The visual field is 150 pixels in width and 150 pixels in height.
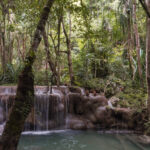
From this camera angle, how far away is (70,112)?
27.6 feet

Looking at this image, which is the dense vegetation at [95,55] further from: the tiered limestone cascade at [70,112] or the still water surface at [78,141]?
the still water surface at [78,141]

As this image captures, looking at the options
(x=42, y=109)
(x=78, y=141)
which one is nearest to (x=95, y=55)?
(x=42, y=109)

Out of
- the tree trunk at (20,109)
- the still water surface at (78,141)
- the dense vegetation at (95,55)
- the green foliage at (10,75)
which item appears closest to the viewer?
the tree trunk at (20,109)

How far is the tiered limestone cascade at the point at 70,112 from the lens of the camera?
24.8ft

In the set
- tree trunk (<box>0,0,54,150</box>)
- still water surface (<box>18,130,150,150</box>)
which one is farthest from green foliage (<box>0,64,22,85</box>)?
tree trunk (<box>0,0,54,150</box>)

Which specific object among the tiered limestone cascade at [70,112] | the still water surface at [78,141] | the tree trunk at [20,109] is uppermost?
the tree trunk at [20,109]

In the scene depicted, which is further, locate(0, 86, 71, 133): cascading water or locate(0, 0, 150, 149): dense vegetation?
locate(0, 0, 150, 149): dense vegetation

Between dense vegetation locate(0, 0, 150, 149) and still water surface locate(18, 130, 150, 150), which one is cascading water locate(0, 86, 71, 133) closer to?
still water surface locate(18, 130, 150, 150)

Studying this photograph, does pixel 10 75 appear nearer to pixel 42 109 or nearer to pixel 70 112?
pixel 42 109

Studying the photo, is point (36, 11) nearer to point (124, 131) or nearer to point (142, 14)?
point (124, 131)

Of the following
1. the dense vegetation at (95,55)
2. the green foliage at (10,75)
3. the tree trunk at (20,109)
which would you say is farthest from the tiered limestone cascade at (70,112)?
the tree trunk at (20,109)

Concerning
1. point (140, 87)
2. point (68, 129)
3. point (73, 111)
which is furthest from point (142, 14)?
point (68, 129)

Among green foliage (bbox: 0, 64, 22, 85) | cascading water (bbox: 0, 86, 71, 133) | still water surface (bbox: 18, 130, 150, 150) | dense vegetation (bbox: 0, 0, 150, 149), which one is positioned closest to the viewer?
still water surface (bbox: 18, 130, 150, 150)

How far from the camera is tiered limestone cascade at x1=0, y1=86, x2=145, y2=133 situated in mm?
7547
